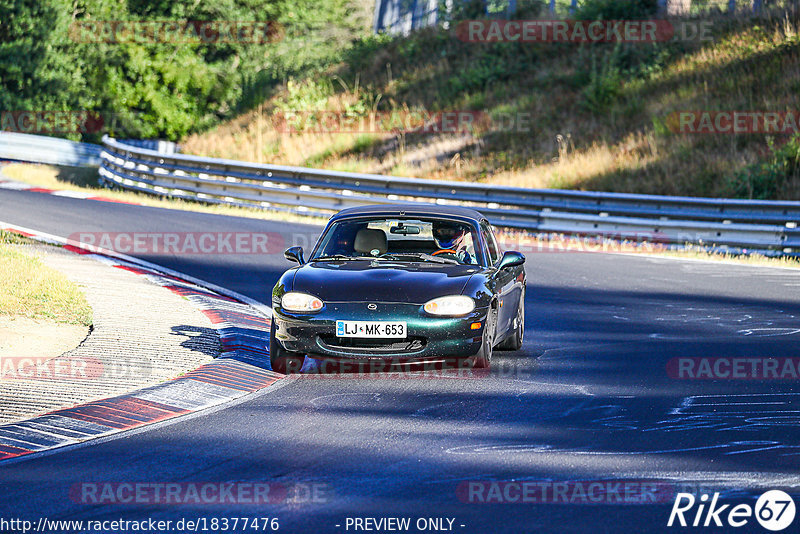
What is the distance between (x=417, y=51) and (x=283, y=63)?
7439 mm

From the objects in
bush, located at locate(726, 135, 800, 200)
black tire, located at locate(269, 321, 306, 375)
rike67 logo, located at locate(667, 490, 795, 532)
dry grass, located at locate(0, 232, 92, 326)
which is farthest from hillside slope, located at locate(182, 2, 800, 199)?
rike67 logo, located at locate(667, 490, 795, 532)

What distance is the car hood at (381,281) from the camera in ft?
30.8

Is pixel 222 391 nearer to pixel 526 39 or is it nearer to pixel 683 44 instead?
pixel 683 44

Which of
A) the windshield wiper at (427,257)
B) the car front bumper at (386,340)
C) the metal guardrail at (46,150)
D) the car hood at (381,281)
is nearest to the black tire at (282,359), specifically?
the car front bumper at (386,340)

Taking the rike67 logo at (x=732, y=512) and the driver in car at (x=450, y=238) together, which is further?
the driver in car at (x=450, y=238)

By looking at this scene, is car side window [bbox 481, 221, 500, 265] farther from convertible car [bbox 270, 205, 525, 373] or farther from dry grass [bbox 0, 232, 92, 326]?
dry grass [bbox 0, 232, 92, 326]

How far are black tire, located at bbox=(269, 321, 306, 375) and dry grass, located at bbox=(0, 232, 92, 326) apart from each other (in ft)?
8.58

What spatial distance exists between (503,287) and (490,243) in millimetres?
822

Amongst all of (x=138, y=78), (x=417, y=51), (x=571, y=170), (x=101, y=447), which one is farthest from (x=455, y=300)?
(x=138, y=78)

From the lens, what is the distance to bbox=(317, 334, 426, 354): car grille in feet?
30.4

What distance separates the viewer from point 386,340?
30.4 feet

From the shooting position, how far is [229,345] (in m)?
10.7

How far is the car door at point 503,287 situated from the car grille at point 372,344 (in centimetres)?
104

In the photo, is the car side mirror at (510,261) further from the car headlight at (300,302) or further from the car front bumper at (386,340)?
the car headlight at (300,302)
